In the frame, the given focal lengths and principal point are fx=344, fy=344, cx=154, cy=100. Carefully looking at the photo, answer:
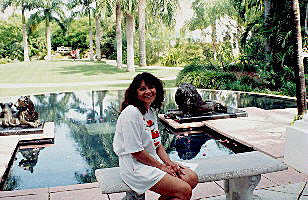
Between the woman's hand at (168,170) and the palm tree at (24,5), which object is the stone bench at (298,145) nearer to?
the woman's hand at (168,170)

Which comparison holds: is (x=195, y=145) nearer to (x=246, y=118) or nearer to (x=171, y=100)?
(x=246, y=118)

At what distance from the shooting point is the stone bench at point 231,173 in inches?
124

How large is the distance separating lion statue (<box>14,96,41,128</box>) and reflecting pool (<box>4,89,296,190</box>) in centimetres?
62

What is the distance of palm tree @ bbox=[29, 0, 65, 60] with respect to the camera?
143 ft

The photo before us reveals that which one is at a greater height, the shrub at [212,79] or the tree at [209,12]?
the tree at [209,12]

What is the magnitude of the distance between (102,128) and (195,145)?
8.39 feet

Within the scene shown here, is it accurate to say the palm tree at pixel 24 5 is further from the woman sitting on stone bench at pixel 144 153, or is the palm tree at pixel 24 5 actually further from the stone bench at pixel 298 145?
the woman sitting on stone bench at pixel 144 153

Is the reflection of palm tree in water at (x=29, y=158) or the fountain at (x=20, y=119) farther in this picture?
the fountain at (x=20, y=119)

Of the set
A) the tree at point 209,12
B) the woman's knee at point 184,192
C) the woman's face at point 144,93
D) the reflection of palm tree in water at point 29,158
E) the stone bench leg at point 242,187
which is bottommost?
the reflection of palm tree in water at point 29,158

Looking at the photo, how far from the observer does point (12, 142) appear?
683 cm

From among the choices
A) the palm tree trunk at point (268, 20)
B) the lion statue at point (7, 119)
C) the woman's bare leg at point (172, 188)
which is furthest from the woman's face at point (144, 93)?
the palm tree trunk at point (268, 20)

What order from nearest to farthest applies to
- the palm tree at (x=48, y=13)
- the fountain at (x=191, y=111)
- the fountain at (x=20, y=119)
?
the fountain at (x=20, y=119) → the fountain at (x=191, y=111) → the palm tree at (x=48, y=13)

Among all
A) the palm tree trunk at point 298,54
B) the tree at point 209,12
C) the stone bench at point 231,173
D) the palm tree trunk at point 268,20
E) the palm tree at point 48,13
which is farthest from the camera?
the palm tree at point 48,13

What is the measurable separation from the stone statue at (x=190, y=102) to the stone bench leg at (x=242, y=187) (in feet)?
15.3
